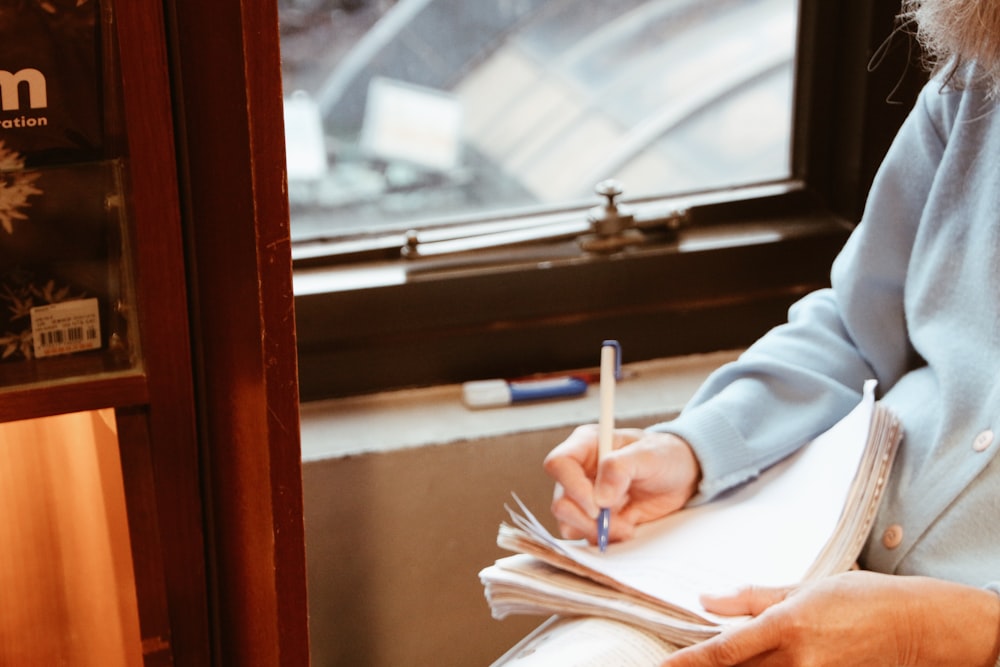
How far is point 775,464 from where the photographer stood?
3.26 ft

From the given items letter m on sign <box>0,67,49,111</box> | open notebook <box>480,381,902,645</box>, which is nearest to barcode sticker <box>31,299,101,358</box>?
letter m on sign <box>0,67,49,111</box>

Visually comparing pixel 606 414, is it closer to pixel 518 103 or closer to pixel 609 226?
pixel 609 226

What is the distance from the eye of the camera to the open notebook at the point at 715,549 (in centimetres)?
84

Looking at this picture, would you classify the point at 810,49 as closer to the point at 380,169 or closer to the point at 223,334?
the point at 380,169

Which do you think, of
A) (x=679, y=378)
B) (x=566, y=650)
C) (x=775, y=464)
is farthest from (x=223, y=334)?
(x=679, y=378)

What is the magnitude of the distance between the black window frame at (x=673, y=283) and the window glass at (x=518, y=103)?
6 cm

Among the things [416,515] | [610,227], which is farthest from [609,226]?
[416,515]

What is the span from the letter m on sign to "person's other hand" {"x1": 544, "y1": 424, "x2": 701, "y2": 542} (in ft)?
1.54

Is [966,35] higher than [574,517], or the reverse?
[966,35]

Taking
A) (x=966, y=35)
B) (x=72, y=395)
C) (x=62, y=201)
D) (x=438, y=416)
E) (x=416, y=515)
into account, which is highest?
(x=966, y=35)

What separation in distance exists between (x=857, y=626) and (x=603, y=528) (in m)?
0.21

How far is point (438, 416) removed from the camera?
1254mm

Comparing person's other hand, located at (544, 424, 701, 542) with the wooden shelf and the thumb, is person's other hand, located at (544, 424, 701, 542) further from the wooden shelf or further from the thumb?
the wooden shelf

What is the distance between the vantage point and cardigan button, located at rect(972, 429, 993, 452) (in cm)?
86
